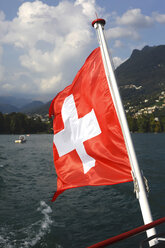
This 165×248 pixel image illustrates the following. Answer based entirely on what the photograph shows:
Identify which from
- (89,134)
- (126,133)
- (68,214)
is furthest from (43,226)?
(126,133)

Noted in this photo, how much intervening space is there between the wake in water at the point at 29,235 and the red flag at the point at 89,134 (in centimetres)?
568

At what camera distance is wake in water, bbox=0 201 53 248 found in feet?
28.9

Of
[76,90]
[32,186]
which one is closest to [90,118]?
[76,90]

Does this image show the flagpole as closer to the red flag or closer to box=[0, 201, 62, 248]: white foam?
the red flag

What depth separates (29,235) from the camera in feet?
31.3

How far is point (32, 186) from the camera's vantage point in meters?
18.6

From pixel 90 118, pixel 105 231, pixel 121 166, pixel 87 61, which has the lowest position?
pixel 105 231

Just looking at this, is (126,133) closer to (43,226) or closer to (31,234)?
(31,234)

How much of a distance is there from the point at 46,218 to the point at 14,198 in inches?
187

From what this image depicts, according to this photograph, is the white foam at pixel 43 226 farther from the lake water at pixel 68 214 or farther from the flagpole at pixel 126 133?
the flagpole at pixel 126 133

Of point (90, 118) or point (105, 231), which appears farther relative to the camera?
point (105, 231)

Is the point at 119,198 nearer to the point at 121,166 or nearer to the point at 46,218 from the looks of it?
the point at 46,218

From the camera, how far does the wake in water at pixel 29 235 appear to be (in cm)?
880

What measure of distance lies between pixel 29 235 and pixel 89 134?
7276mm
